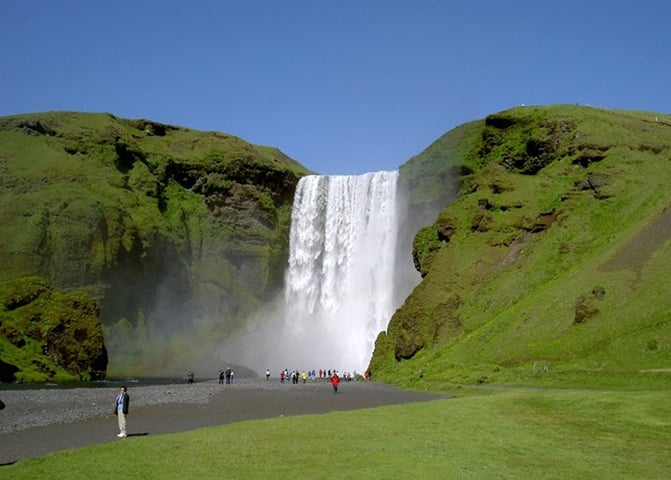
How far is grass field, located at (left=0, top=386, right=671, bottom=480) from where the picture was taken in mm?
17156

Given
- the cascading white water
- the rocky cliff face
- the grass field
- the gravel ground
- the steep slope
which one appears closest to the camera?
the grass field

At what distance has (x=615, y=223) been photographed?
61.4 m

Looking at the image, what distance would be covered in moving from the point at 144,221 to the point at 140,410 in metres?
70.4

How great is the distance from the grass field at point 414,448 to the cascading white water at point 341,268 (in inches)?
2290

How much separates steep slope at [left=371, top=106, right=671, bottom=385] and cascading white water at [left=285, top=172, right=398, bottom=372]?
23.9 feet

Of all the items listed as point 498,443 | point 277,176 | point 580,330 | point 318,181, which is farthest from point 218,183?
point 498,443

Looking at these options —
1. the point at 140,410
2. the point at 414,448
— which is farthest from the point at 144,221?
the point at 414,448

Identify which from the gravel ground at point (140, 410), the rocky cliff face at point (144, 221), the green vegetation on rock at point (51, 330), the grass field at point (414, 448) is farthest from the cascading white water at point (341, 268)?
the grass field at point (414, 448)

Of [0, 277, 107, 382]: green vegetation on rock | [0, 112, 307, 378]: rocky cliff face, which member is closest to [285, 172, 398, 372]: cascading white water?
[0, 112, 307, 378]: rocky cliff face

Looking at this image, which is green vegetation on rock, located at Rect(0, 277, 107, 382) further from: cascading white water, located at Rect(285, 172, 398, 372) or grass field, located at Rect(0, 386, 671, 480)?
grass field, located at Rect(0, 386, 671, 480)

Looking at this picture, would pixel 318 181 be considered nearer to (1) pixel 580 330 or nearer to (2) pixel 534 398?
(1) pixel 580 330

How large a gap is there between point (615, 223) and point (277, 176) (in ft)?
210

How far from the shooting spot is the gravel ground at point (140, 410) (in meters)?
24.2

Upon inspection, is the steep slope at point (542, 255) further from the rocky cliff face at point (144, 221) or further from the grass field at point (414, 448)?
the rocky cliff face at point (144, 221)
